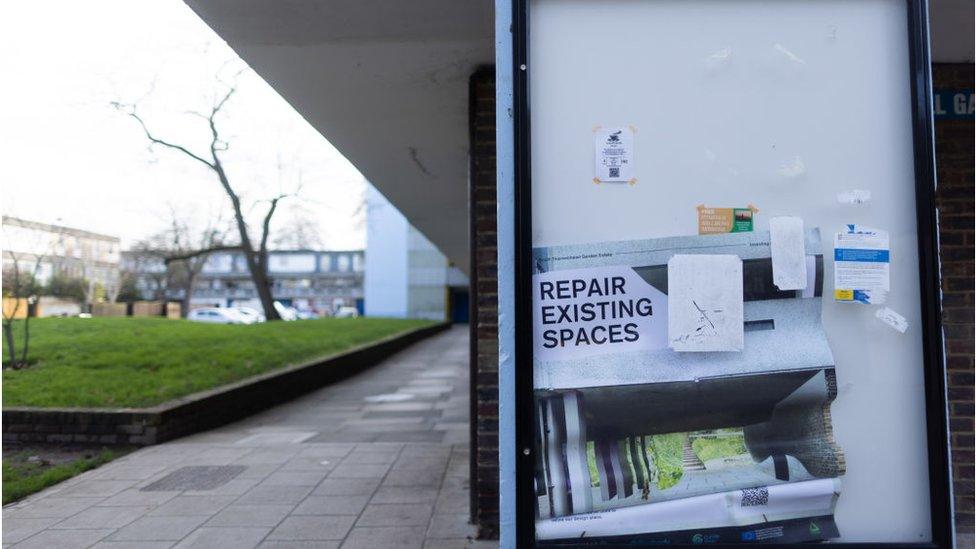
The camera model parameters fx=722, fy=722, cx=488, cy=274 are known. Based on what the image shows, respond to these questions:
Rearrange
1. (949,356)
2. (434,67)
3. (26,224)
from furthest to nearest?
(26,224) → (434,67) → (949,356)

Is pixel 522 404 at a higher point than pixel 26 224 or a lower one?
lower

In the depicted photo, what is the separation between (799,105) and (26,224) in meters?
12.0

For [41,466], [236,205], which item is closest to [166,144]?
[236,205]

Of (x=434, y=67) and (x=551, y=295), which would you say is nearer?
(x=551, y=295)

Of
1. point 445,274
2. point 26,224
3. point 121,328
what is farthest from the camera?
point 445,274

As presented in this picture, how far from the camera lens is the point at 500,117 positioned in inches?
96.3

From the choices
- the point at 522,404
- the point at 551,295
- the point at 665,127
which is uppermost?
the point at 665,127

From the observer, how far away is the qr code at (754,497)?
2.46 meters

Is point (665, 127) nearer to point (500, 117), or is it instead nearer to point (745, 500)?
point (500, 117)

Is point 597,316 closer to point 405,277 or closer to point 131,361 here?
point 131,361

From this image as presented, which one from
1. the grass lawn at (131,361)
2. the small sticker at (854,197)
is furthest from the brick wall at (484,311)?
the grass lawn at (131,361)

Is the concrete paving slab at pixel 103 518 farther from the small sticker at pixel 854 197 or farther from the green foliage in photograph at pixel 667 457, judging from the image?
the small sticker at pixel 854 197

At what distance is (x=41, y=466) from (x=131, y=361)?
4.41 m

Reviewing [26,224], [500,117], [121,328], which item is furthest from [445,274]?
[500,117]
